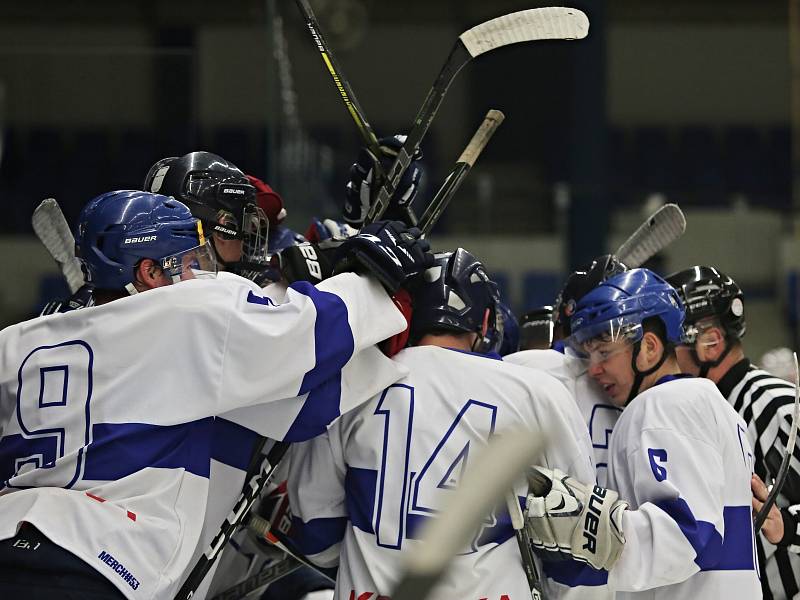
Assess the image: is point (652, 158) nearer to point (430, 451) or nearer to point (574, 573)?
point (574, 573)

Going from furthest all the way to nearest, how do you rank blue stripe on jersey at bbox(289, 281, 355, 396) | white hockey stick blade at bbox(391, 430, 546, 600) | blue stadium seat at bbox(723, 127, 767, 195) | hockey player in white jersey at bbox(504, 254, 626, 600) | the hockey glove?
blue stadium seat at bbox(723, 127, 767, 195), the hockey glove, hockey player in white jersey at bbox(504, 254, 626, 600), blue stripe on jersey at bbox(289, 281, 355, 396), white hockey stick blade at bbox(391, 430, 546, 600)

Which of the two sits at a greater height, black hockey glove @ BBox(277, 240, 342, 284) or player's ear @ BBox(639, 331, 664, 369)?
black hockey glove @ BBox(277, 240, 342, 284)

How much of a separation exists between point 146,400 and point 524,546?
0.67 meters

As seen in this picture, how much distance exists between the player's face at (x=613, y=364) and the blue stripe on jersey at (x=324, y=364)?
0.57 meters

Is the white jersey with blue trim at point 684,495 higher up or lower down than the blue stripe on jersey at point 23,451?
lower down

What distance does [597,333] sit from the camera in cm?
213

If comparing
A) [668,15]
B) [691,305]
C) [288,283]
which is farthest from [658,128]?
[288,283]

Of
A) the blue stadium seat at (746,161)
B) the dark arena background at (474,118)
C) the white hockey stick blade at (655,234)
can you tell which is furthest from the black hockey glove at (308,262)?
the blue stadium seat at (746,161)

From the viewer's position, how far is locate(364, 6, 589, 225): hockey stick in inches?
83.0

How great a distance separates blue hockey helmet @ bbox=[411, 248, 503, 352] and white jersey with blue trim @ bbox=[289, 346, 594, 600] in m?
0.06

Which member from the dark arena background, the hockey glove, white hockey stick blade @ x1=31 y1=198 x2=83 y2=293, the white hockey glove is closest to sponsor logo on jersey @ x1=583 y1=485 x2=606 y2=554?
the white hockey glove

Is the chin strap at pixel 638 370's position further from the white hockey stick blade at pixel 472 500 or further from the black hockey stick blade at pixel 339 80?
the white hockey stick blade at pixel 472 500

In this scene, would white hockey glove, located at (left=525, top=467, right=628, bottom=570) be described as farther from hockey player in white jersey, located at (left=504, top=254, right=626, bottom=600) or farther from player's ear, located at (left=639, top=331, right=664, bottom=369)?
player's ear, located at (left=639, top=331, right=664, bottom=369)

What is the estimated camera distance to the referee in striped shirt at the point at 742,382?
99.1 inches
